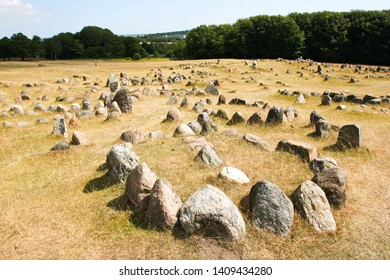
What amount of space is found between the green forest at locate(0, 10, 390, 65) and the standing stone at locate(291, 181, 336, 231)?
67.1m

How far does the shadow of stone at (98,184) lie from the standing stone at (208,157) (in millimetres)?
2928

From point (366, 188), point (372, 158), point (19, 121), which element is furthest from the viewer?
point (19, 121)

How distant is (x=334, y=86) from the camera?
106 feet

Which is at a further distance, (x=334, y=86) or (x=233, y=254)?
(x=334, y=86)

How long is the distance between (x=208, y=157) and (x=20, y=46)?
3199 inches

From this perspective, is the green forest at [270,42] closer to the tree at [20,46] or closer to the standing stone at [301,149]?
the tree at [20,46]

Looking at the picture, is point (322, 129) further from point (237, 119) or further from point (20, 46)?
point (20, 46)

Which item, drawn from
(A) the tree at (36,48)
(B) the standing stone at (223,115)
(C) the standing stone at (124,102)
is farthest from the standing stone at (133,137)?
(A) the tree at (36,48)

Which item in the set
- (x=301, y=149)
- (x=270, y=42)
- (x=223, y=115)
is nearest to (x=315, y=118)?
(x=223, y=115)

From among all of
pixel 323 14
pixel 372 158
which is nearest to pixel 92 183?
pixel 372 158

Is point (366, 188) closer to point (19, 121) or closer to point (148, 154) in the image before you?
point (148, 154)
